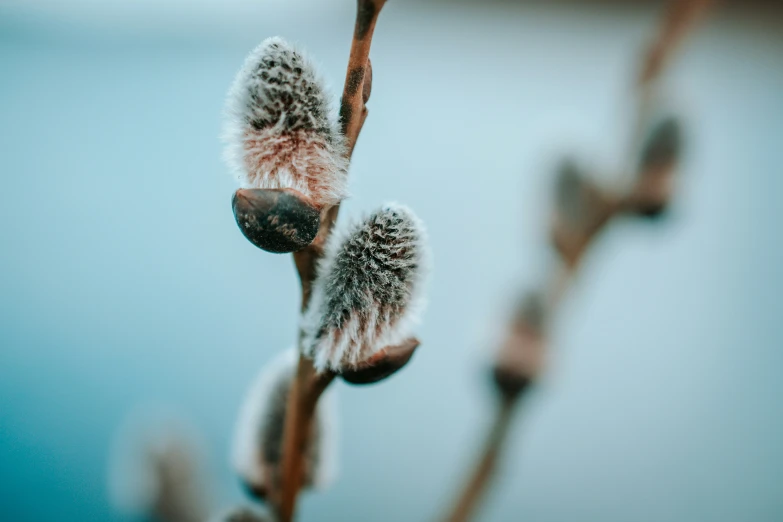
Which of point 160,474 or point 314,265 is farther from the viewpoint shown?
point 160,474

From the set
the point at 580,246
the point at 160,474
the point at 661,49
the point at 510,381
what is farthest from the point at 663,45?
the point at 160,474

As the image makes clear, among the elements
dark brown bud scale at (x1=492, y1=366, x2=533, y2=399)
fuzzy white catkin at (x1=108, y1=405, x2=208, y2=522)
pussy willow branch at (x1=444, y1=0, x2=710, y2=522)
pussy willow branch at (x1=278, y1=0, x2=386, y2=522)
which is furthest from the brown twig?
fuzzy white catkin at (x1=108, y1=405, x2=208, y2=522)

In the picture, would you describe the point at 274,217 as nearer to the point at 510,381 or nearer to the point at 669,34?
the point at 510,381

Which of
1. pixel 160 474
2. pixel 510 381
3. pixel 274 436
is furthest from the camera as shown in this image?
pixel 510 381

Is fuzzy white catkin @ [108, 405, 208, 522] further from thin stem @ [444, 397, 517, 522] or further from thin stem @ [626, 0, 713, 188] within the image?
thin stem @ [626, 0, 713, 188]

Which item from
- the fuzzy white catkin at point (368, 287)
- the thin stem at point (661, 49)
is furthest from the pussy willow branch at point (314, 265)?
the thin stem at point (661, 49)

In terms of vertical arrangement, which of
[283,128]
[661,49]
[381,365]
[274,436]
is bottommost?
[274,436]

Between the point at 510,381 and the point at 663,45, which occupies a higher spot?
the point at 663,45

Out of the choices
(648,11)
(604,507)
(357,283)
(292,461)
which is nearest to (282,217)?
(357,283)
